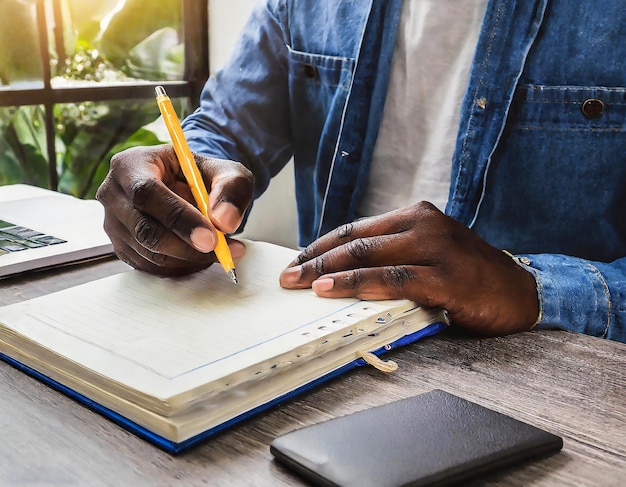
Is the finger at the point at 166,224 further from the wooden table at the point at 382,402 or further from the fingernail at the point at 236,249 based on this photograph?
the wooden table at the point at 382,402

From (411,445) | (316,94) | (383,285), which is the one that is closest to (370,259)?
(383,285)

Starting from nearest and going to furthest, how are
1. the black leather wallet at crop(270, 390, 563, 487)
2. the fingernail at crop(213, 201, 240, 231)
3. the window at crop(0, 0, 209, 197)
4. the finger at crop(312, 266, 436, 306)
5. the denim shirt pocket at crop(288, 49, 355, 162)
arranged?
the black leather wallet at crop(270, 390, 563, 487) < the finger at crop(312, 266, 436, 306) < the fingernail at crop(213, 201, 240, 231) < the denim shirt pocket at crop(288, 49, 355, 162) < the window at crop(0, 0, 209, 197)

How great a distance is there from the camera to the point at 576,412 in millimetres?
532

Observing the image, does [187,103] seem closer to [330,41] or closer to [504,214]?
[330,41]

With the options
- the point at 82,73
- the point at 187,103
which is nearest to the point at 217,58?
the point at 187,103

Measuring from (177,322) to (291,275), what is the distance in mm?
133

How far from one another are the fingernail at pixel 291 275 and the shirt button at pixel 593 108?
0.61 metres

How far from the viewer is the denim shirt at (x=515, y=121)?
1.05 metres

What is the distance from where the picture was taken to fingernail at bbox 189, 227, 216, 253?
2.30 feet

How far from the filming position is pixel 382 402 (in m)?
0.54

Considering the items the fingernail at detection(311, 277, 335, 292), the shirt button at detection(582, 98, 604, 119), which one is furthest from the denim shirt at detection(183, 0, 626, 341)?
the fingernail at detection(311, 277, 335, 292)

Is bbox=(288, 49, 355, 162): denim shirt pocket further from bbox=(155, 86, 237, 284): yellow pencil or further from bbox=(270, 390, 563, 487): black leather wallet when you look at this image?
bbox=(270, 390, 563, 487): black leather wallet

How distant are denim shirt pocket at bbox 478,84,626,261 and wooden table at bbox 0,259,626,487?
17.7 inches

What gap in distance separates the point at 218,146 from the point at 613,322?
730mm
